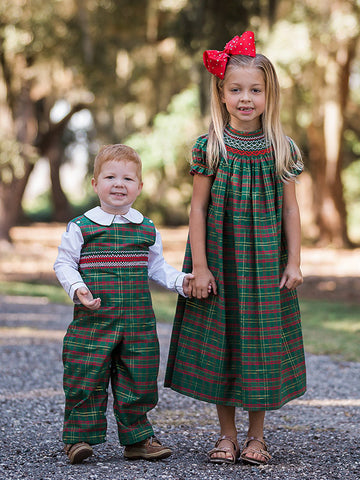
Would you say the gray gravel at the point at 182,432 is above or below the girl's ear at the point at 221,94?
below

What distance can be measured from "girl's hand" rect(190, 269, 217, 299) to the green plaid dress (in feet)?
0.09

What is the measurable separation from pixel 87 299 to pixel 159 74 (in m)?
13.5

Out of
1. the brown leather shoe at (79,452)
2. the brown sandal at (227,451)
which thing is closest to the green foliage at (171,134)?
the brown sandal at (227,451)

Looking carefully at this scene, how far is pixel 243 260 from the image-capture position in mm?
2770

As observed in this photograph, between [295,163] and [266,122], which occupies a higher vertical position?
[266,122]

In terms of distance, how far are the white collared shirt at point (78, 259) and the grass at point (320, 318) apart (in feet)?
10.7

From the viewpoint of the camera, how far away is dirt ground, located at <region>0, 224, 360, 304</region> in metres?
11.0

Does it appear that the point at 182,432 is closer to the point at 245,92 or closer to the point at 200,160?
the point at 200,160

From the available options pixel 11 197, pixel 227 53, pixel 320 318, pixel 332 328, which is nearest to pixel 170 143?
pixel 11 197

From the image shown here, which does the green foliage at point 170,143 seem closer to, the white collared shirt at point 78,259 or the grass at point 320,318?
the grass at point 320,318

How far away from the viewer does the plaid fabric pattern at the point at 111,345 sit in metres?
2.70

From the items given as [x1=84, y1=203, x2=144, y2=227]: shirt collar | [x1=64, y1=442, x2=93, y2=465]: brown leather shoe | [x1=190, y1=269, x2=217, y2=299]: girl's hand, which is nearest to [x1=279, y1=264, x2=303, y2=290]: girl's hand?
[x1=190, y1=269, x2=217, y2=299]: girl's hand

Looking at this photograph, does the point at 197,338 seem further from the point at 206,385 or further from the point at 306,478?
the point at 306,478

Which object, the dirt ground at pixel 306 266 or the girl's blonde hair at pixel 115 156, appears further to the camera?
the dirt ground at pixel 306 266
